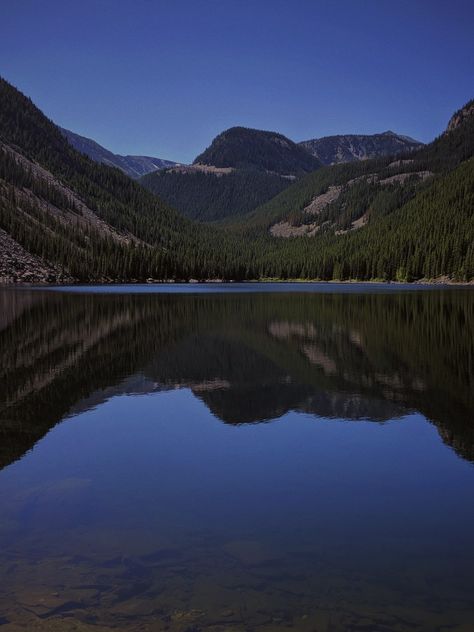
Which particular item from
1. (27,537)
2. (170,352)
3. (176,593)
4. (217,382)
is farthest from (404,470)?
(170,352)

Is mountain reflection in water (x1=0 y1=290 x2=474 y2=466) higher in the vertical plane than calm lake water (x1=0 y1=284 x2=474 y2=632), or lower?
higher

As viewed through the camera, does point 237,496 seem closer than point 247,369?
Yes

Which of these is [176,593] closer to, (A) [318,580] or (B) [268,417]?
(A) [318,580]

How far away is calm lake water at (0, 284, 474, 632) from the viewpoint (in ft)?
28.4

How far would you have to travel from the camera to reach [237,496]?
13.1 m

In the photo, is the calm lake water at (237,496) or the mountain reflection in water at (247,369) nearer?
the calm lake water at (237,496)

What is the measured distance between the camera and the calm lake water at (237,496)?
866cm

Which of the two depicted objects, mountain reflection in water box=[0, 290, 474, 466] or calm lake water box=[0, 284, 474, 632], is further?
mountain reflection in water box=[0, 290, 474, 466]

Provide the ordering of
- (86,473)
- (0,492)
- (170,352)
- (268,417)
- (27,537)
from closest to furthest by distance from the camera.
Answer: (27,537)
(0,492)
(86,473)
(268,417)
(170,352)

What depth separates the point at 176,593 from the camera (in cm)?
892

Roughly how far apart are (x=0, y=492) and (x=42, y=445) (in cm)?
413

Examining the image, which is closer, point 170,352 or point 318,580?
point 318,580

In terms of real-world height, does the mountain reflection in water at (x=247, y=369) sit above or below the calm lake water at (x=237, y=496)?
above

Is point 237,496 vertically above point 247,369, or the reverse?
point 247,369
